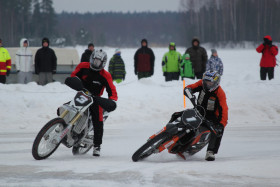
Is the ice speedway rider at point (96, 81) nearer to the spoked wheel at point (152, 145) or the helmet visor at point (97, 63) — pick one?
the helmet visor at point (97, 63)

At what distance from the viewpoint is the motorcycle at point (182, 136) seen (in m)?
7.17

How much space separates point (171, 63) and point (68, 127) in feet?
37.7

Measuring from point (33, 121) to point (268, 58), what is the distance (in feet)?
31.3

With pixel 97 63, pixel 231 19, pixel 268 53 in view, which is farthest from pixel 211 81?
pixel 231 19

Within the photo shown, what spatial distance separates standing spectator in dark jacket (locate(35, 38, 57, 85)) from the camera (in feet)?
53.5

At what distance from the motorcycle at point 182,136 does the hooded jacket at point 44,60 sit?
9.41 m

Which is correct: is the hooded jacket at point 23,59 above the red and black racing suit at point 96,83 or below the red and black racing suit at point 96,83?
above

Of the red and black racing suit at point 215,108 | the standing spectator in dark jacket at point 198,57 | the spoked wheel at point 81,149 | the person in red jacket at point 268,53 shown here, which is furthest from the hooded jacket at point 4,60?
the red and black racing suit at point 215,108

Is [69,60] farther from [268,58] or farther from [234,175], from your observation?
[234,175]

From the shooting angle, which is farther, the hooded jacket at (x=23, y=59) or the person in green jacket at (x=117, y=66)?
the person in green jacket at (x=117, y=66)

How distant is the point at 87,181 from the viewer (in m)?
5.65

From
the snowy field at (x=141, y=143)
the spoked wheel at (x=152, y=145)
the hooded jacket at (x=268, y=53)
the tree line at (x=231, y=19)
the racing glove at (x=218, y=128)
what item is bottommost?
the snowy field at (x=141, y=143)

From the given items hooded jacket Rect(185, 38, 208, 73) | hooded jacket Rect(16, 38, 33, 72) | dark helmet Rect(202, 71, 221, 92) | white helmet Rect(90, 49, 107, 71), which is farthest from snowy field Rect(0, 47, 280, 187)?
white helmet Rect(90, 49, 107, 71)

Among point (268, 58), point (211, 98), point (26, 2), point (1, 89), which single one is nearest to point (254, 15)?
point (26, 2)
